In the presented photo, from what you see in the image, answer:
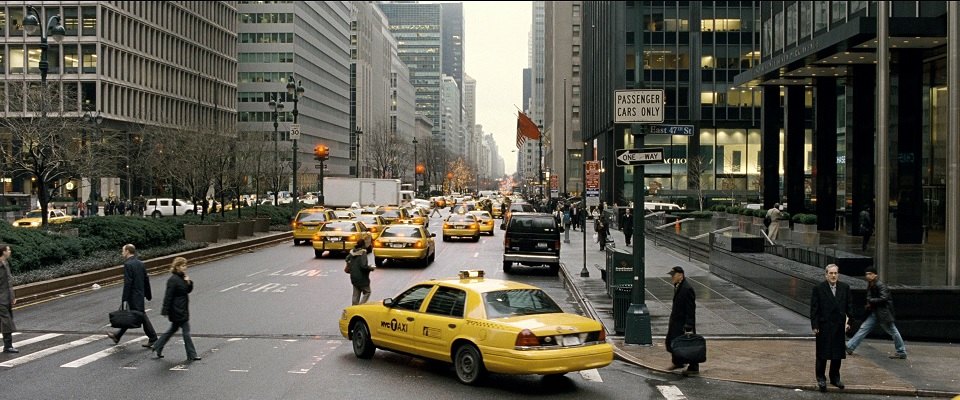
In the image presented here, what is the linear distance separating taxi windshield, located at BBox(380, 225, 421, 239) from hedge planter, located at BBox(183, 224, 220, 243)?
992 centimetres

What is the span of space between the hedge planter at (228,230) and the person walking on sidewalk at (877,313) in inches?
1168

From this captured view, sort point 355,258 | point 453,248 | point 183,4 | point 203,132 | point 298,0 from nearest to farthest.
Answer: point 355,258
point 453,248
point 203,132
point 183,4
point 298,0

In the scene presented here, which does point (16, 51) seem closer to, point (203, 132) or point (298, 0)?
point (203, 132)

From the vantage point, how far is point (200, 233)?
113 feet

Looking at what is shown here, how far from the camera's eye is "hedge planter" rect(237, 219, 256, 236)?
40.3 meters

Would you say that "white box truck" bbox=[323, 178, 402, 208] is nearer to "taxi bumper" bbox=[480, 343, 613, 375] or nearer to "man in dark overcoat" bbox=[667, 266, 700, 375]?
"man in dark overcoat" bbox=[667, 266, 700, 375]

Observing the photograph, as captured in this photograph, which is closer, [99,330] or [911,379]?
[911,379]

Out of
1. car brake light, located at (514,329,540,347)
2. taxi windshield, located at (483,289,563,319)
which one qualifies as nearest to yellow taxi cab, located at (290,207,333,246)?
taxi windshield, located at (483,289,563,319)

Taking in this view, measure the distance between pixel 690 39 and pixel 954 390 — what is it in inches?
2689

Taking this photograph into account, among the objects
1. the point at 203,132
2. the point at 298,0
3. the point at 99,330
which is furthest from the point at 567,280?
the point at 298,0

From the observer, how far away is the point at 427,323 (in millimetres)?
11438

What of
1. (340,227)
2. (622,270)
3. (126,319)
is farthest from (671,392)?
(340,227)

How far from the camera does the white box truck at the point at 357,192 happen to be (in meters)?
65.4

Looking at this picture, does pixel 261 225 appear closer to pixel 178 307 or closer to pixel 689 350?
pixel 178 307
